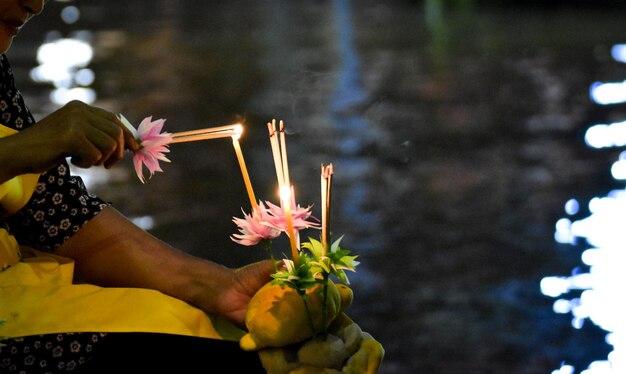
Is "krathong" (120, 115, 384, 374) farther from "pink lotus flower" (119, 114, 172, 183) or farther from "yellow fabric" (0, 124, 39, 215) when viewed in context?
"yellow fabric" (0, 124, 39, 215)

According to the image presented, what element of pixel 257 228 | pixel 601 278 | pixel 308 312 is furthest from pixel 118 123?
pixel 601 278

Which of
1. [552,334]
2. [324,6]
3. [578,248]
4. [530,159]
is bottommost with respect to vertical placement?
[552,334]

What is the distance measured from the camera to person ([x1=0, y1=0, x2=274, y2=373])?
1426 millimetres

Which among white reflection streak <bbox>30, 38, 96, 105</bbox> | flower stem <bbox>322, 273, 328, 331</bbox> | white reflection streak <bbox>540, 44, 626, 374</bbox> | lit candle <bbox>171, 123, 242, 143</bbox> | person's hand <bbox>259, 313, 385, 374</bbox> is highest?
white reflection streak <bbox>30, 38, 96, 105</bbox>

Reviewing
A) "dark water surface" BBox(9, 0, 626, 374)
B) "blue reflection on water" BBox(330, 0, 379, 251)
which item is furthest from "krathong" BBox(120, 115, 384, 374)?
"blue reflection on water" BBox(330, 0, 379, 251)

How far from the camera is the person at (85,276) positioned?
143 centimetres

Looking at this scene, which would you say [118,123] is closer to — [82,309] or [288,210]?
[288,210]

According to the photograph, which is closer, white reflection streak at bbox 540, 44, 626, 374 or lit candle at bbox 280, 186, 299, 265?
lit candle at bbox 280, 186, 299, 265

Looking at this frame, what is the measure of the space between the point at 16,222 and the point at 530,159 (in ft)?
12.4

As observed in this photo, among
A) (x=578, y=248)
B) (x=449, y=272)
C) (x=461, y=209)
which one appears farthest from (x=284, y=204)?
(x=461, y=209)

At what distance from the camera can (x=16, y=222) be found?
5.96ft

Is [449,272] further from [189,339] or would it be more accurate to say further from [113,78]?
[113,78]

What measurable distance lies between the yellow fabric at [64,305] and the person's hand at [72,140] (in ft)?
0.72

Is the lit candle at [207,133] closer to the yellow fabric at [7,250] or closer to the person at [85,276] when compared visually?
the person at [85,276]
